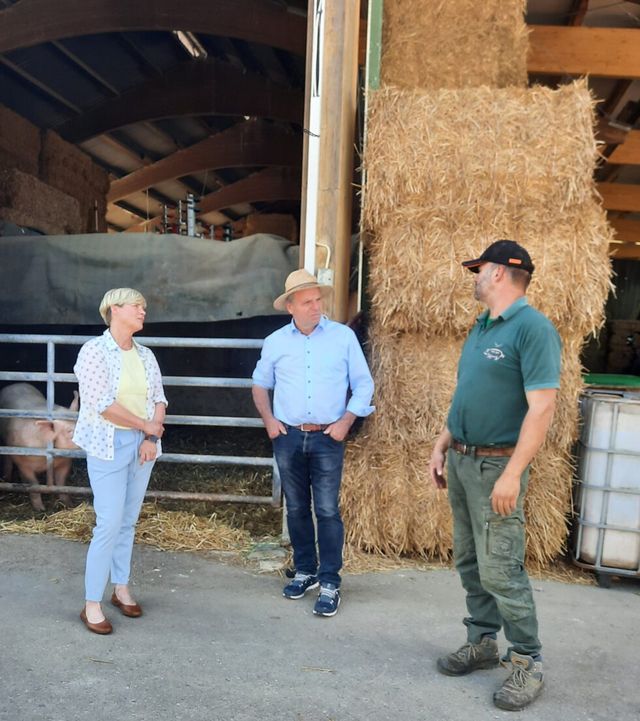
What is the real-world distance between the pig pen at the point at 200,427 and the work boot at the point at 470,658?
1996 mm

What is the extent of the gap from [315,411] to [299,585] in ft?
3.26

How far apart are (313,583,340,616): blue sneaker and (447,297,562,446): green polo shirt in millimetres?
1243

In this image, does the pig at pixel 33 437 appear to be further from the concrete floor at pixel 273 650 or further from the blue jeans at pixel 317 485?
the blue jeans at pixel 317 485

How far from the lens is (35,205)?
7906 mm

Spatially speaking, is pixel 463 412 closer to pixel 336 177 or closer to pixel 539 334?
pixel 539 334

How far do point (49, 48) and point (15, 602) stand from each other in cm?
677

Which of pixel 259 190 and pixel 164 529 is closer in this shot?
pixel 164 529

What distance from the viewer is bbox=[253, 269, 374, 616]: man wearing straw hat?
3621mm

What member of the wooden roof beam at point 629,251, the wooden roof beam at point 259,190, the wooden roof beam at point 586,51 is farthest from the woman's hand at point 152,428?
the wooden roof beam at point 629,251

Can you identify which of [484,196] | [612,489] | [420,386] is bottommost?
[612,489]

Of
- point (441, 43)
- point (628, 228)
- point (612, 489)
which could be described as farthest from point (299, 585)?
point (628, 228)

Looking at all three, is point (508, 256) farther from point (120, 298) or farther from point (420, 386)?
point (120, 298)

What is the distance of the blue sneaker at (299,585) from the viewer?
12.3ft

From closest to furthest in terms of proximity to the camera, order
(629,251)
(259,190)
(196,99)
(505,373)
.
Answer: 1. (505,373)
2. (196,99)
3. (259,190)
4. (629,251)
